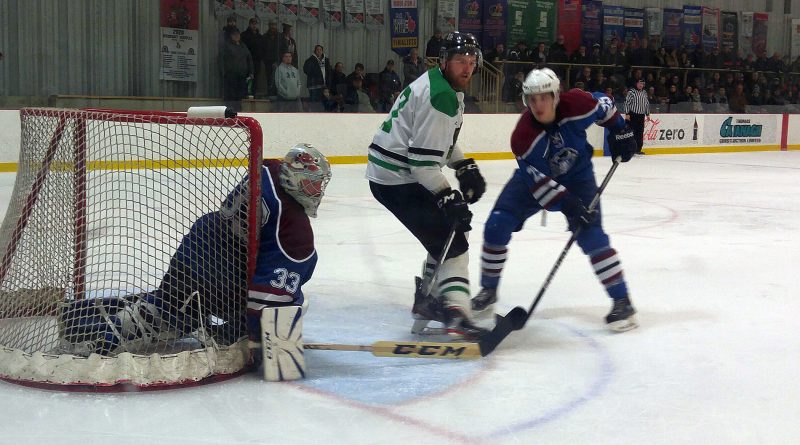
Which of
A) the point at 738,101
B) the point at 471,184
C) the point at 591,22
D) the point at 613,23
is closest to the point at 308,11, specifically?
the point at 591,22

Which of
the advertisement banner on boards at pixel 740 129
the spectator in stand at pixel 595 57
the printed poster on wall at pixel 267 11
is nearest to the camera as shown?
the printed poster on wall at pixel 267 11

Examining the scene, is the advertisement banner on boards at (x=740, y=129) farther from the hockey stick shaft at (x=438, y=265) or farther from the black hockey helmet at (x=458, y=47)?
the black hockey helmet at (x=458, y=47)

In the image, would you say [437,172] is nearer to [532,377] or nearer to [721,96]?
[532,377]

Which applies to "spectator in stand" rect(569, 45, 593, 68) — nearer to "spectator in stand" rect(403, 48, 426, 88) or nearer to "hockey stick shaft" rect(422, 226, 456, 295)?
"spectator in stand" rect(403, 48, 426, 88)

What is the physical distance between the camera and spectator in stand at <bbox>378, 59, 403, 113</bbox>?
10297 mm

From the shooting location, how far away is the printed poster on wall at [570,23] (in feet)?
44.5

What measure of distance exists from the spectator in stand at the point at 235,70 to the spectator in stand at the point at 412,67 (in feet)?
6.66

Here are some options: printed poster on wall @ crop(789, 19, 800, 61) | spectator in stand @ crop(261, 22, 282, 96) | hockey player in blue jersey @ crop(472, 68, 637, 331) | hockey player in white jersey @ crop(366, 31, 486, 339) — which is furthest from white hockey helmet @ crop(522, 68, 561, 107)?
printed poster on wall @ crop(789, 19, 800, 61)

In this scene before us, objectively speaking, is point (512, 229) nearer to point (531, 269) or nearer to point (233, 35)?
point (531, 269)

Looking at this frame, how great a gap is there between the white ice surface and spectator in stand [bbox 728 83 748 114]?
9.25m

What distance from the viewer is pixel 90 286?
258 cm

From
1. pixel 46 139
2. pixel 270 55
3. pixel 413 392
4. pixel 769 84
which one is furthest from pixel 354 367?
pixel 769 84

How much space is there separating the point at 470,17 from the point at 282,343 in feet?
35.0

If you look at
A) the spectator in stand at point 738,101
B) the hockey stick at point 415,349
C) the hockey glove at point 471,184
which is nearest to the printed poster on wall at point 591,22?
the spectator in stand at point 738,101
